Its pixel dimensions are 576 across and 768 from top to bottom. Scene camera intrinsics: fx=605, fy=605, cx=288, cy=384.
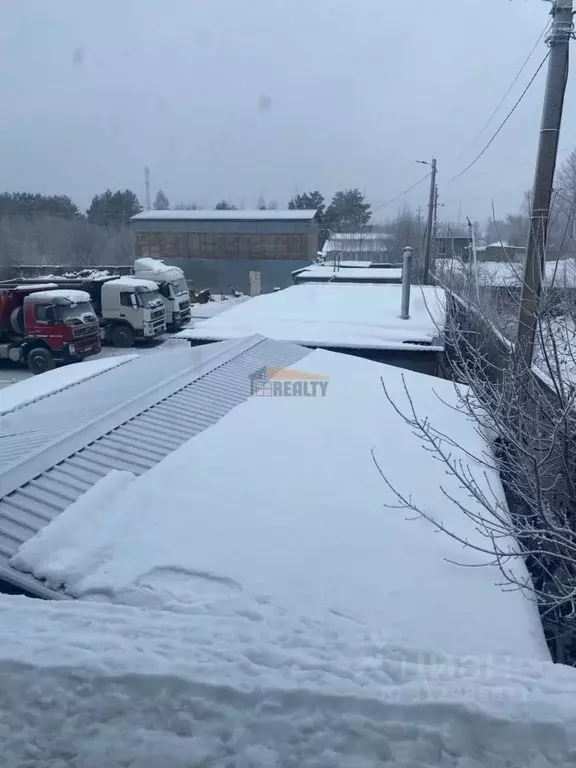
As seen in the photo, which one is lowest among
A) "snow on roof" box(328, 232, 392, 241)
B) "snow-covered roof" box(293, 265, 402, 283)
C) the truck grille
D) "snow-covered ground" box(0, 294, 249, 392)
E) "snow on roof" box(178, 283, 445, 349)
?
"snow-covered ground" box(0, 294, 249, 392)

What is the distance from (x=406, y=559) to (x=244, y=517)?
4.03 feet

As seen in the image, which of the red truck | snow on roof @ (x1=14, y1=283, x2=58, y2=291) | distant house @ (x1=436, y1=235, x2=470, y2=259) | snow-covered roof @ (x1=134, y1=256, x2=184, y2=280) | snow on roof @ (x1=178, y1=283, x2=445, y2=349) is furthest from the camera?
snow-covered roof @ (x1=134, y1=256, x2=184, y2=280)

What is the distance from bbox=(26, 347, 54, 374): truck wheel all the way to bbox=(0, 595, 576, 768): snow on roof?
1626 centimetres

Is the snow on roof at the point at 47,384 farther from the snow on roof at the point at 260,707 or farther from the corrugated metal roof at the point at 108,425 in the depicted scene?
the snow on roof at the point at 260,707

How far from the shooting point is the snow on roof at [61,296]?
17.7 metres

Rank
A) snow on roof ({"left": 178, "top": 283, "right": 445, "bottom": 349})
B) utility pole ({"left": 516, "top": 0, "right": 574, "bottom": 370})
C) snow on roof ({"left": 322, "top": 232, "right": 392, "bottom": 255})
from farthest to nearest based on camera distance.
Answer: snow on roof ({"left": 322, "top": 232, "right": 392, "bottom": 255})
snow on roof ({"left": 178, "top": 283, "right": 445, "bottom": 349})
utility pole ({"left": 516, "top": 0, "right": 574, "bottom": 370})

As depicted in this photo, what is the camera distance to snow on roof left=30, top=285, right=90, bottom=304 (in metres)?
17.7

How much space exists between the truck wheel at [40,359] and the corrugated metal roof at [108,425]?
28.2 ft

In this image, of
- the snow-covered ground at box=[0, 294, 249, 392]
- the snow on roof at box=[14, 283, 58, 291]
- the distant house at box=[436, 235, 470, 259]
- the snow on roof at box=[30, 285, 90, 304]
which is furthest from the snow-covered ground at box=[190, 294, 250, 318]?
the distant house at box=[436, 235, 470, 259]

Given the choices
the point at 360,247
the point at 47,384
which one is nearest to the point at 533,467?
the point at 47,384

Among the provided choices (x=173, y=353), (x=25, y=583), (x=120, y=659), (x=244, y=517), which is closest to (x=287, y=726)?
(x=120, y=659)

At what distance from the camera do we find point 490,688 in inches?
92.4

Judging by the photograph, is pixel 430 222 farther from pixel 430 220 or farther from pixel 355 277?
pixel 355 277

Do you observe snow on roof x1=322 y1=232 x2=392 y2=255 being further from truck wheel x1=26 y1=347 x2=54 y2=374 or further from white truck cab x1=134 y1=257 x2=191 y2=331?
truck wheel x1=26 y1=347 x2=54 y2=374
